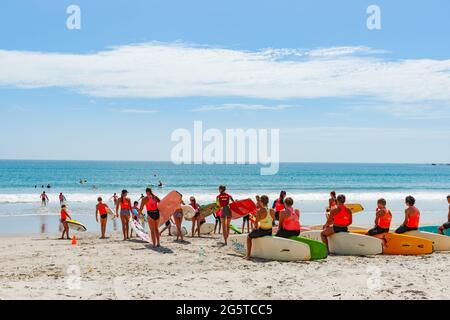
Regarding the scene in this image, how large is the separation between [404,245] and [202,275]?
4906 mm

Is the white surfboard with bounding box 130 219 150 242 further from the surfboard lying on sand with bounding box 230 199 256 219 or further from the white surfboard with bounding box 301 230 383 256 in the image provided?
the white surfboard with bounding box 301 230 383 256

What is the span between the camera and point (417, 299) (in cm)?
681

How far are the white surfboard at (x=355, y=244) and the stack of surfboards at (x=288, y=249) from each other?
801 millimetres

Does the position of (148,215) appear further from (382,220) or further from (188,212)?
(382,220)

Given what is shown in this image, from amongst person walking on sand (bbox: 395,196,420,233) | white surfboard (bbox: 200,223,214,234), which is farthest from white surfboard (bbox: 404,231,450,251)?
white surfboard (bbox: 200,223,214,234)

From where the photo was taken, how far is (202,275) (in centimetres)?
837

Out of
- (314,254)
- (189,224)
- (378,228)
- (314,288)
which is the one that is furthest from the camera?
(189,224)

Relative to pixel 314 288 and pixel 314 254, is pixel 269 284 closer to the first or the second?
pixel 314 288

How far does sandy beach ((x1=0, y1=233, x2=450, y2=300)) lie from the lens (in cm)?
714

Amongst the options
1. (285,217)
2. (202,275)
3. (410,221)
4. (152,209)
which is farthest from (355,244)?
(152,209)

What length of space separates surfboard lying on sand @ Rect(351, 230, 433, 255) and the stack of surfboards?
1.71m

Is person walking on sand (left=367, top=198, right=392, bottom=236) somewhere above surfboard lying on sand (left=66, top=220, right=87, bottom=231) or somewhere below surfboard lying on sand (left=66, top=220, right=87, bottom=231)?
above
